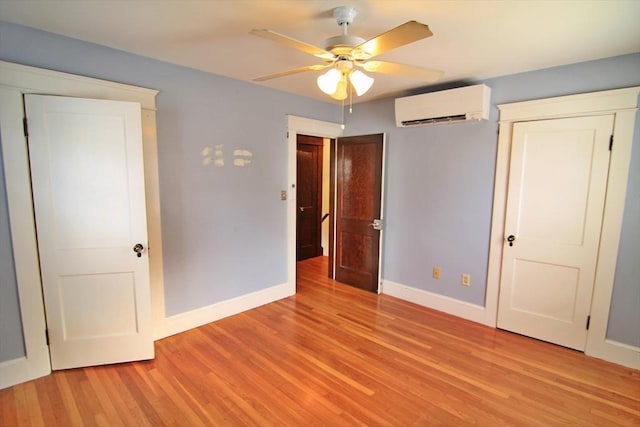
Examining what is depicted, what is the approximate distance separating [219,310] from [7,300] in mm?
1611

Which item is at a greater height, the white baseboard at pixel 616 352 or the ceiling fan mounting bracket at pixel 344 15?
the ceiling fan mounting bracket at pixel 344 15

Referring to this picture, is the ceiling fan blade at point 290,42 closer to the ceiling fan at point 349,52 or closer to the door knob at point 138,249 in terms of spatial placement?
the ceiling fan at point 349,52

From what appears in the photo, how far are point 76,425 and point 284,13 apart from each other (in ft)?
9.00

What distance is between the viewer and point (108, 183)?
2.29 metres

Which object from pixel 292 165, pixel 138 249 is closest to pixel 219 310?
pixel 138 249

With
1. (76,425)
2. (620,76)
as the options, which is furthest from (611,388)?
(76,425)

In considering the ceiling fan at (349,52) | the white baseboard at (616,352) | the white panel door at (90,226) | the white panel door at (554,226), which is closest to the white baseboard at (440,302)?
the white panel door at (554,226)

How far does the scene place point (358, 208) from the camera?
4.16 metres

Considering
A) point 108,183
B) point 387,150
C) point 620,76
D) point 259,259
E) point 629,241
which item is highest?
point 620,76

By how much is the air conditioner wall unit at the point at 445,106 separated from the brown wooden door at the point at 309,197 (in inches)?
83.6

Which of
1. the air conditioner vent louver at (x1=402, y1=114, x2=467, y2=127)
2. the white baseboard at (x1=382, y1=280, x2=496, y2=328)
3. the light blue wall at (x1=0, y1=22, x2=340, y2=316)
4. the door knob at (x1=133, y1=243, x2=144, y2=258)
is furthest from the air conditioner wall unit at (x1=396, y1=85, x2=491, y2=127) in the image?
the door knob at (x1=133, y1=243, x2=144, y2=258)

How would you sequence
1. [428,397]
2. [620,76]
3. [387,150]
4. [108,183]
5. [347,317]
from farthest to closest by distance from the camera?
[387,150]
[347,317]
[620,76]
[108,183]
[428,397]

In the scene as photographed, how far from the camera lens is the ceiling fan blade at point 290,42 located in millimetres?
A: 1486

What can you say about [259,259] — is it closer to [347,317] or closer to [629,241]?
[347,317]
